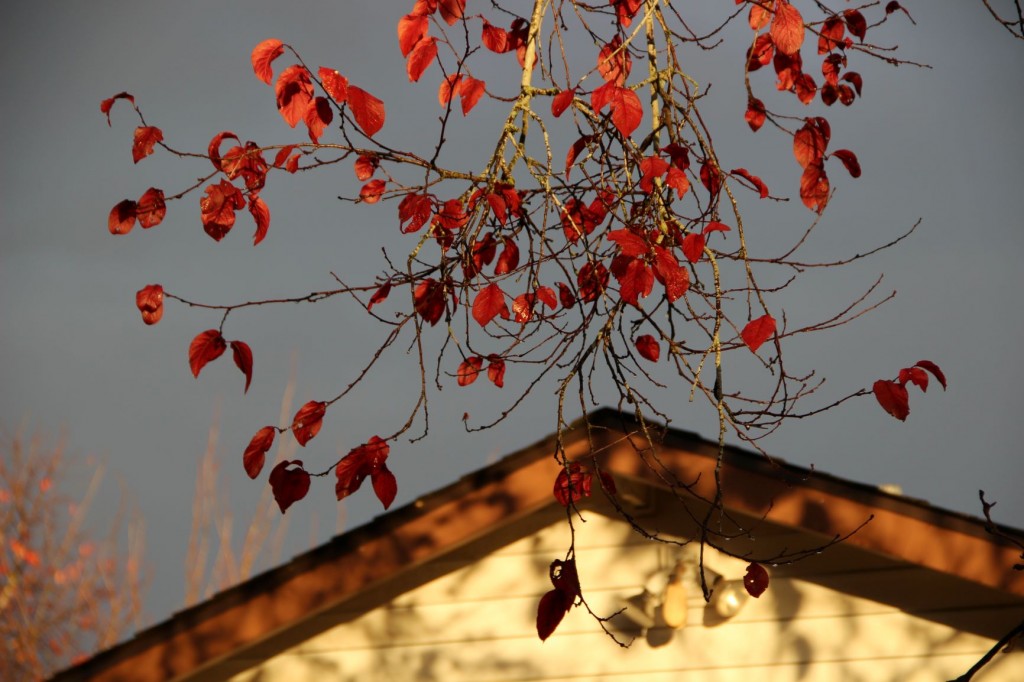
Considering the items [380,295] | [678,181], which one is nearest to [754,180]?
[678,181]

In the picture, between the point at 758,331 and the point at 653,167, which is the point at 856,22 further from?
the point at 758,331

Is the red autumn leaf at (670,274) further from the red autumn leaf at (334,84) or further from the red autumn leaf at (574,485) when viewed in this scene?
the red autumn leaf at (334,84)

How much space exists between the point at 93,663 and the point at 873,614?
3.10 m

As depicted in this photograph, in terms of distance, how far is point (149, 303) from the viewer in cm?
305

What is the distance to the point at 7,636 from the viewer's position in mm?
11906

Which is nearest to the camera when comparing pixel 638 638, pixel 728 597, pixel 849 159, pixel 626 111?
pixel 626 111

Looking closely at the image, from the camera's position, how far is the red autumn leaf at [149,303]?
9.98 ft

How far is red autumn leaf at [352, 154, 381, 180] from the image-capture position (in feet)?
11.0

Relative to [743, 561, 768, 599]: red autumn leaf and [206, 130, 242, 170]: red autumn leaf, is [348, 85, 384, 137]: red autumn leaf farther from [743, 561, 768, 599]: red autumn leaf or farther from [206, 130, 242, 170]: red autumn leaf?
[743, 561, 768, 599]: red autumn leaf

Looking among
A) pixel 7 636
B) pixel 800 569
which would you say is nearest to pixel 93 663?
pixel 800 569

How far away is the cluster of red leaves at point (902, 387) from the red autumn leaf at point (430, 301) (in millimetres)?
1294

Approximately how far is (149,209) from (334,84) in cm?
70

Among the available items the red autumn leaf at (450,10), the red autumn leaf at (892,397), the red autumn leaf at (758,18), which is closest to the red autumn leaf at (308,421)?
the red autumn leaf at (450,10)

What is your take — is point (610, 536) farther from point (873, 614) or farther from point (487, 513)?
point (873, 614)
